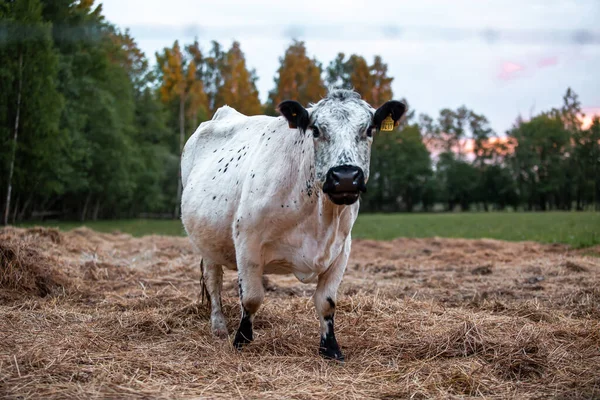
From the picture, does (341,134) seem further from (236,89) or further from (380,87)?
(236,89)

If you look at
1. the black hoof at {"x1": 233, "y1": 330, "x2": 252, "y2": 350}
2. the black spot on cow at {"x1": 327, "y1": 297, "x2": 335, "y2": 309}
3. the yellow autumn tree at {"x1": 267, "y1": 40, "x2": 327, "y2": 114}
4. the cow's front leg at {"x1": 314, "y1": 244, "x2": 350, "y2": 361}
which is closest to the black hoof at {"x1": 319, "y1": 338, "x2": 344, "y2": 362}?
the cow's front leg at {"x1": 314, "y1": 244, "x2": 350, "y2": 361}

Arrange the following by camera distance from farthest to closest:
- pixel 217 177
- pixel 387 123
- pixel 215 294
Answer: pixel 215 294, pixel 217 177, pixel 387 123

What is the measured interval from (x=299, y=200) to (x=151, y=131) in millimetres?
37591

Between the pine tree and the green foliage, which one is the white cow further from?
the green foliage

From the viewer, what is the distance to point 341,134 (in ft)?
13.5

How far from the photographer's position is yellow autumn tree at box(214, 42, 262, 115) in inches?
1411

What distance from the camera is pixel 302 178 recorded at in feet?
15.2

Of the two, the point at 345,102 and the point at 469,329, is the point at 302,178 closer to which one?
the point at 345,102

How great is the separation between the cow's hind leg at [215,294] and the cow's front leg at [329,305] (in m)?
1.22

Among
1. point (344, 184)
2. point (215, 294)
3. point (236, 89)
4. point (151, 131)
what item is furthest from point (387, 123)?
point (151, 131)

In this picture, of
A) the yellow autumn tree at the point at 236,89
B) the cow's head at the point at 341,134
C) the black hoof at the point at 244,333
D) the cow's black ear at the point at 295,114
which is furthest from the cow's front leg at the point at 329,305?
the yellow autumn tree at the point at 236,89

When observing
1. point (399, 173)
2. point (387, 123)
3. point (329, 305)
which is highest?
point (399, 173)

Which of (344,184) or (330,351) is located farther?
(330,351)

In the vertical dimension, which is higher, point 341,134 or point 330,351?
point 341,134
